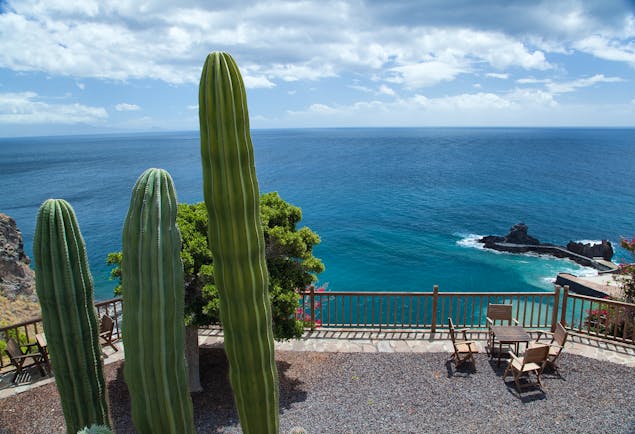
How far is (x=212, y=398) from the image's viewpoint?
811 cm

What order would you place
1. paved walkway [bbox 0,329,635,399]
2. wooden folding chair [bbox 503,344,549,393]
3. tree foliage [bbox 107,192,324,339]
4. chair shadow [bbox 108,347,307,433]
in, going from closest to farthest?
chair shadow [bbox 108,347,307,433], tree foliage [bbox 107,192,324,339], wooden folding chair [bbox 503,344,549,393], paved walkway [bbox 0,329,635,399]

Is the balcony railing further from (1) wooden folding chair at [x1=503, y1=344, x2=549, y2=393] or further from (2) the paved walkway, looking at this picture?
(1) wooden folding chair at [x1=503, y1=344, x2=549, y2=393]

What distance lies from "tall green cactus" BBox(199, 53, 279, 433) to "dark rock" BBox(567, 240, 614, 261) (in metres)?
36.2

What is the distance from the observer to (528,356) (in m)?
8.07

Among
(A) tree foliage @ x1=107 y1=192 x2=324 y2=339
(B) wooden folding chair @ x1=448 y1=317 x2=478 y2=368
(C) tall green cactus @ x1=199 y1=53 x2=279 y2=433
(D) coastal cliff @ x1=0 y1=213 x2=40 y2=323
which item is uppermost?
(C) tall green cactus @ x1=199 y1=53 x2=279 y2=433

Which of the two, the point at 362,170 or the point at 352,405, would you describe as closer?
the point at 352,405

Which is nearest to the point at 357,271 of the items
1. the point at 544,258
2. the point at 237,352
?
the point at 544,258

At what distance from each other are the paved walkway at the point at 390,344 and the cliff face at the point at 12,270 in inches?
671

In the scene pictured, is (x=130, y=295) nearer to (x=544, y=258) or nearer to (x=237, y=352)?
(x=237, y=352)

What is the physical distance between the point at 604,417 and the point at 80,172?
323 ft

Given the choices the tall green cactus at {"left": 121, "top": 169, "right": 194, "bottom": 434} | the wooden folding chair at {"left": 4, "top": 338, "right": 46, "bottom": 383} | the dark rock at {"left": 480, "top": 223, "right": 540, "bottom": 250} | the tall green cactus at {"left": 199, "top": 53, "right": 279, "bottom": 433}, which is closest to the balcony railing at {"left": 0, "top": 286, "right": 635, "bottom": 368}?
the wooden folding chair at {"left": 4, "top": 338, "right": 46, "bottom": 383}

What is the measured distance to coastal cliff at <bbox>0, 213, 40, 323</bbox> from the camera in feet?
67.2

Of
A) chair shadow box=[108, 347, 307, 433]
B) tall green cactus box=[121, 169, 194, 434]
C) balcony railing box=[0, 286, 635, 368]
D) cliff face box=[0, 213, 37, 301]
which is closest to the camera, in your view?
tall green cactus box=[121, 169, 194, 434]

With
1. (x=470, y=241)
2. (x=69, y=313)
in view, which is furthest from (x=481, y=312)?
(x=470, y=241)
